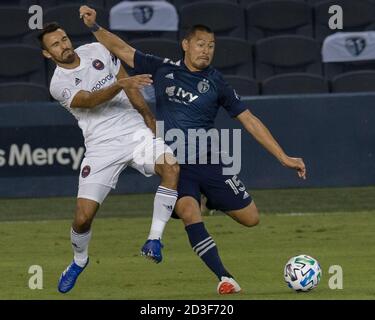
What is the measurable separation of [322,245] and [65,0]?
9207 mm

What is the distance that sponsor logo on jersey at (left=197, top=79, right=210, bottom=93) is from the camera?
11.9 m

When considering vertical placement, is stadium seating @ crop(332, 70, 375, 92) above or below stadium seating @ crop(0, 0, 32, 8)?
below

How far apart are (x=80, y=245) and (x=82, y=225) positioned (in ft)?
0.79

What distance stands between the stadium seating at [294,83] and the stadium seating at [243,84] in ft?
0.78

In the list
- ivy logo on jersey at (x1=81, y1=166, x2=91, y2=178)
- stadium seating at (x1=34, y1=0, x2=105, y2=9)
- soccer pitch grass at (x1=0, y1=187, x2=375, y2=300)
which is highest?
stadium seating at (x1=34, y1=0, x2=105, y2=9)

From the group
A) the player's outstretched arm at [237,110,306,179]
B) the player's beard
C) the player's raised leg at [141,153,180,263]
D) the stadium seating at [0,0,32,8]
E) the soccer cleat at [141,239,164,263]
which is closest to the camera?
the soccer cleat at [141,239,164,263]

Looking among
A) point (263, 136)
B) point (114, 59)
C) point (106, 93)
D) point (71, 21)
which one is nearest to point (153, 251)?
point (106, 93)

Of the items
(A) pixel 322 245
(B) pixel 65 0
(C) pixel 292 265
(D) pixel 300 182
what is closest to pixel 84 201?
(C) pixel 292 265

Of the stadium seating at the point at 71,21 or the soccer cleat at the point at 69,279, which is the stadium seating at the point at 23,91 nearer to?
the stadium seating at the point at 71,21

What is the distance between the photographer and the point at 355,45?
2142 cm

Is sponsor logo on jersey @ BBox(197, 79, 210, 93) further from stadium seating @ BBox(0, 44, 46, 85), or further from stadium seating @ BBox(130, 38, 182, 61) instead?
stadium seating @ BBox(0, 44, 46, 85)

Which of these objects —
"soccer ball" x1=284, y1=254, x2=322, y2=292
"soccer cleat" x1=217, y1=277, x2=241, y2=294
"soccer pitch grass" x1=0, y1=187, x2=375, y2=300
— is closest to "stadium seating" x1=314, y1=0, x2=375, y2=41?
"soccer pitch grass" x1=0, y1=187, x2=375, y2=300

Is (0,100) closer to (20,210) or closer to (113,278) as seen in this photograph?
(20,210)

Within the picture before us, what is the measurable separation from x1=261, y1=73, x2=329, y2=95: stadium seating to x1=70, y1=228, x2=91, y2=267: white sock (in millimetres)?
9537
